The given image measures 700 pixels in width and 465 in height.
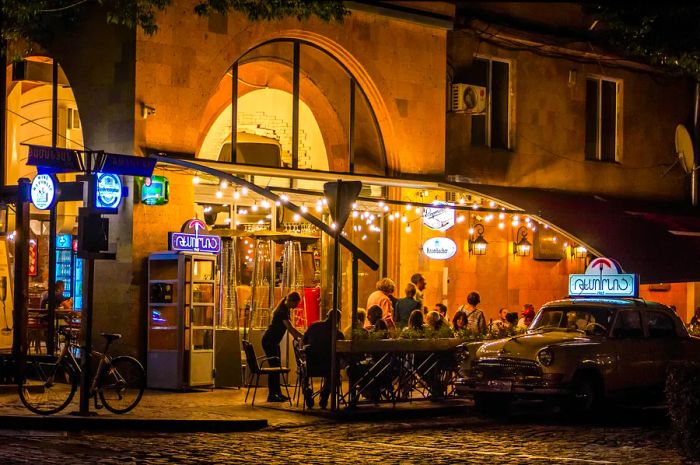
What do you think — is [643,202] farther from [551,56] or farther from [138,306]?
[138,306]

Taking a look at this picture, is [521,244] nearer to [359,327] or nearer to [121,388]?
[359,327]

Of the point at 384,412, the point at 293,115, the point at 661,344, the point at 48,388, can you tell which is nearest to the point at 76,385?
the point at 48,388

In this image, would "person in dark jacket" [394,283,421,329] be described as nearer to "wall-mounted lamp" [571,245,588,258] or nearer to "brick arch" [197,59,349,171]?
"brick arch" [197,59,349,171]

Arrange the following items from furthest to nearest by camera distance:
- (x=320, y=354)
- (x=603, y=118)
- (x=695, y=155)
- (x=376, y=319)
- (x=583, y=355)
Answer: (x=695, y=155) < (x=603, y=118) < (x=376, y=319) < (x=320, y=354) < (x=583, y=355)

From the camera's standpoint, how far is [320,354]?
17531mm

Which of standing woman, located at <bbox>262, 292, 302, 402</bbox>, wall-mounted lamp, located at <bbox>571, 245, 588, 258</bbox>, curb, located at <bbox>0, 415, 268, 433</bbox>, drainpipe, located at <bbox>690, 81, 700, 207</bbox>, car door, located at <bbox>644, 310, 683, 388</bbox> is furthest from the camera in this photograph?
drainpipe, located at <bbox>690, 81, 700, 207</bbox>

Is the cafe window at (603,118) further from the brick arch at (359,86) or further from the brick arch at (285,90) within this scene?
the brick arch at (285,90)

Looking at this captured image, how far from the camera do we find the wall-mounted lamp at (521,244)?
26.0 metres

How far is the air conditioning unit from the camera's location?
968 inches

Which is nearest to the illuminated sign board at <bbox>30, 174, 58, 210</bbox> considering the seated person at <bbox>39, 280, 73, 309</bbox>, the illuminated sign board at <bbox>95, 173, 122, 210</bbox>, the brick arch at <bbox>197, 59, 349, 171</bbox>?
the illuminated sign board at <bbox>95, 173, 122, 210</bbox>

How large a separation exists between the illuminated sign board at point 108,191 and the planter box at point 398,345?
3.98 meters

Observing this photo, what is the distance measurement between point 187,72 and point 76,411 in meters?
6.86

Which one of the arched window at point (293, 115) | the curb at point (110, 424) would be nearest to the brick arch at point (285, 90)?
the arched window at point (293, 115)

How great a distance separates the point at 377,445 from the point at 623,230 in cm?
1175
